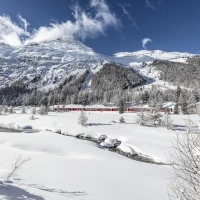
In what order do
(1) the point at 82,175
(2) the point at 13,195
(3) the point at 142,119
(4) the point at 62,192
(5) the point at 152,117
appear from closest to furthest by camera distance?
(2) the point at 13,195 < (4) the point at 62,192 < (1) the point at 82,175 < (5) the point at 152,117 < (3) the point at 142,119

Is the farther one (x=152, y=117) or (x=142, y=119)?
(x=142, y=119)

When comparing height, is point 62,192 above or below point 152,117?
below

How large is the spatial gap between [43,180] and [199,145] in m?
17.6

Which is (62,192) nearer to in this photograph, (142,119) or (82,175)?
(82,175)

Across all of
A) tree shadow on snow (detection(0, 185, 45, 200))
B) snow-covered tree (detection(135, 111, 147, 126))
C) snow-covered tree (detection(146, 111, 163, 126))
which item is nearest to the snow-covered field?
tree shadow on snow (detection(0, 185, 45, 200))

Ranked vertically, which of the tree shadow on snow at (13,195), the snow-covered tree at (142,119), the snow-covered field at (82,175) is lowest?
the snow-covered field at (82,175)

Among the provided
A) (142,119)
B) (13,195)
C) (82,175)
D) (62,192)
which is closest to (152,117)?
(142,119)

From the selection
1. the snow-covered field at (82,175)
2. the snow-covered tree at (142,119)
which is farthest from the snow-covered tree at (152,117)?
the snow-covered field at (82,175)

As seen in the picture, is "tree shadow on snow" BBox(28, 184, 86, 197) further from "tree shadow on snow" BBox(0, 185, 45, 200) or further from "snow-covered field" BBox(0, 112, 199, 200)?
"tree shadow on snow" BBox(0, 185, 45, 200)

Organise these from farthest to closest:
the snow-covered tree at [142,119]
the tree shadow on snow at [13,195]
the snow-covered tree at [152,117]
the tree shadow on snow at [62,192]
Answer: the snow-covered tree at [142,119] < the snow-covered tree at [152,117] < the tree shadow on snow at [62,192] < the tree shadow on snow at [13,195]

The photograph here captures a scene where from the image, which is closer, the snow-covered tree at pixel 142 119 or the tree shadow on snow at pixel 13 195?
the tree shadow on snow at pixel 13 195

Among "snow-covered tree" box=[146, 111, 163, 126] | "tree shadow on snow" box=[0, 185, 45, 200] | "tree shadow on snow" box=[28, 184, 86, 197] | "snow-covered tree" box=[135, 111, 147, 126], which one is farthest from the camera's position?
"snow-covered tree" box=[135, 111, 147, 126]

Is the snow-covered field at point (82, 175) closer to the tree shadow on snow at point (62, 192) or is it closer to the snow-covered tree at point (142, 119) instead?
the tree shadow on snow at point (62, 192)

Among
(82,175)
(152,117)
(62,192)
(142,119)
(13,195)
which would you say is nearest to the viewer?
(13,195)
